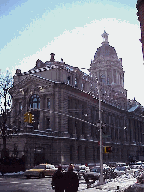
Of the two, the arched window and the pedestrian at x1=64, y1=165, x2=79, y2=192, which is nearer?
the pedestrian at x1=64, y1=165, x2=79, y2=192

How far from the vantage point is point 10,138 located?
46500 millimetres

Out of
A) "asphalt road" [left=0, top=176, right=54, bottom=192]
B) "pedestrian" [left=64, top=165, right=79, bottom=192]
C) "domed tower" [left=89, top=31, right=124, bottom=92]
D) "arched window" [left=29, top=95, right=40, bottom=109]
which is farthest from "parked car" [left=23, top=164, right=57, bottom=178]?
"domed tower" [left=89, top=31, right=124, bottom=92]

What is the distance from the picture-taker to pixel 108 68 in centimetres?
9781

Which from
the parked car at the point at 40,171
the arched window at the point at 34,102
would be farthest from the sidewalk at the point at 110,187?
the arched window at the point at 34,102

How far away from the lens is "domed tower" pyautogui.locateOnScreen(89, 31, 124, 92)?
97006mm

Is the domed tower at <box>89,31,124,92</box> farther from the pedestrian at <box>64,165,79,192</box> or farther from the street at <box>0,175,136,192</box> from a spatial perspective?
the pedestrian at <box>64,165,79,192</box>

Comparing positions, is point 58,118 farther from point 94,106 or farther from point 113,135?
point 113,135

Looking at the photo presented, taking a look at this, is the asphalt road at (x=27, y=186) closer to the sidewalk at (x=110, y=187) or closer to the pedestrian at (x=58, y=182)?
the sidewalk at (x=110, y=187)

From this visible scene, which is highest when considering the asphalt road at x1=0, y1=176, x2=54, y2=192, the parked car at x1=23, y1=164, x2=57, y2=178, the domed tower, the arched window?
the domed tower

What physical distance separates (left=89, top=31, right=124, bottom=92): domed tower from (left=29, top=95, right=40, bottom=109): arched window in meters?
42.7

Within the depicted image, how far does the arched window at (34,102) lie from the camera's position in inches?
2222

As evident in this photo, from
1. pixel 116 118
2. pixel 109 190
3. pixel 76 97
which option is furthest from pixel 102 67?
pixel 109 190

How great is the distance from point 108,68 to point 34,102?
158ft

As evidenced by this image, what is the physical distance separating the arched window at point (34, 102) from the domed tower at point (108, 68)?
140 feet
